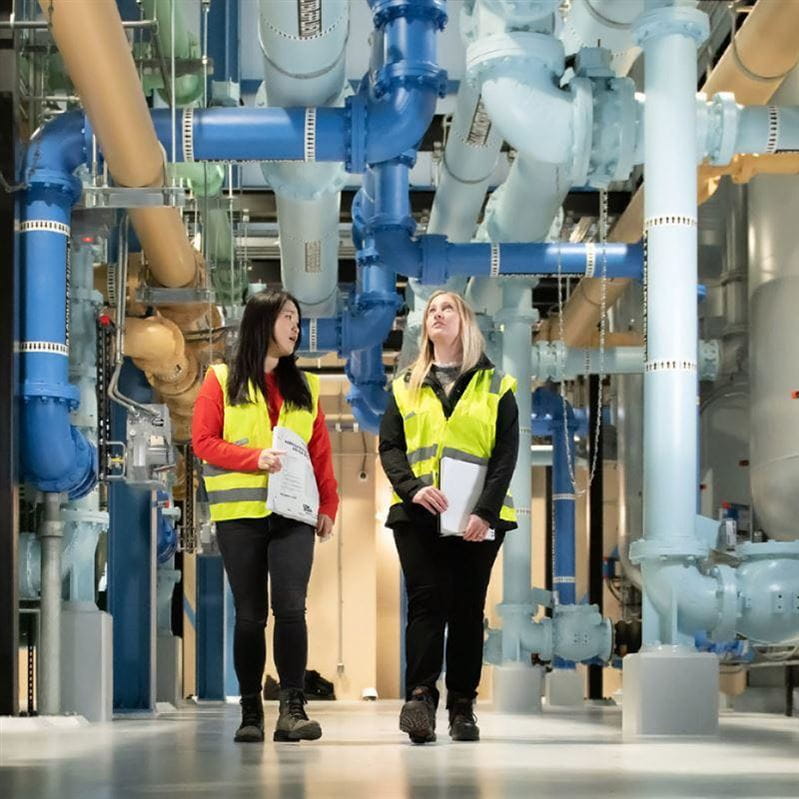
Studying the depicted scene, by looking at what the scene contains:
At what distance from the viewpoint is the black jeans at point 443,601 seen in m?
4.59

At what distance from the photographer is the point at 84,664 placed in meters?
7.40

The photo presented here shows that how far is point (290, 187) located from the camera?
26.9 ft

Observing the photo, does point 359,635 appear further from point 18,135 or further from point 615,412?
point 18,135

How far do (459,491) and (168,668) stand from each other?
27.2 ft

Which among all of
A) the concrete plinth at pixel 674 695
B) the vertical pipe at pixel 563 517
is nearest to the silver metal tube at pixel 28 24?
the concrete plinth at pixel 674 695

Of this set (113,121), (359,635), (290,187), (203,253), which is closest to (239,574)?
(113,121)

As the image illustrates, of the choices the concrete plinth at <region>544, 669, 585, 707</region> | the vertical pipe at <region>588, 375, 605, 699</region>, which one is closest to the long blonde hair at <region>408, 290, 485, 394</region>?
the concrete plinth at <region>544, 669, 585, 707</region>

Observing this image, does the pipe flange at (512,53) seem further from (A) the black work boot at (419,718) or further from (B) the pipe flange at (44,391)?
(A) the black work boot at (419,718)

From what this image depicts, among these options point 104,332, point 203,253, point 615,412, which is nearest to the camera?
point 104,332

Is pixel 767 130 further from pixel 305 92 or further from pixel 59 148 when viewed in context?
pixel 59 148

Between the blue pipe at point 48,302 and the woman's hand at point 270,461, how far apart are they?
2174 mm

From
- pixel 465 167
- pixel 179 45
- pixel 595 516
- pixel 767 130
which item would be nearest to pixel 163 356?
pixel 465 167

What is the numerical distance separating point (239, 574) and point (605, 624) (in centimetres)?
678

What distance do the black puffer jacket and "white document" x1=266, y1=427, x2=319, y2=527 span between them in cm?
22
